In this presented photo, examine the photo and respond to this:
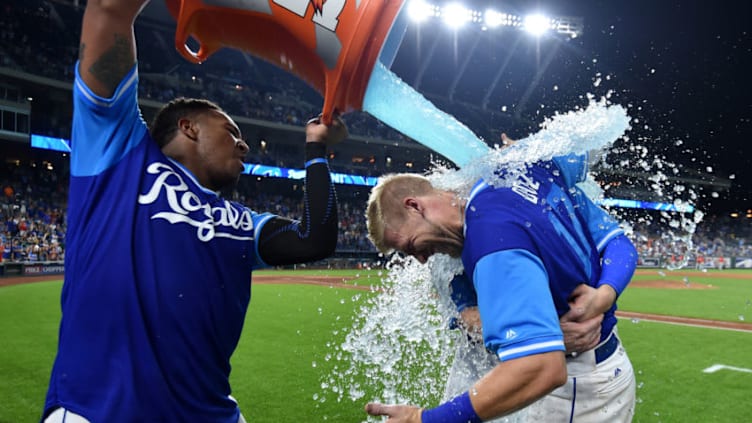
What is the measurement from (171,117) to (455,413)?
147cm

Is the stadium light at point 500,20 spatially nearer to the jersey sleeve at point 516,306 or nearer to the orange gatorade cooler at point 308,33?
the orange gatorade cooler at point 308,33

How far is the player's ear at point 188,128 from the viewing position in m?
1.92

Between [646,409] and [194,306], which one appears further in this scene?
[646,409]

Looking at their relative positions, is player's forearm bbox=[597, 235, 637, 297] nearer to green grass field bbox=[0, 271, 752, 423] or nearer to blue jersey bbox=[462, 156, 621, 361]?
blue jersey bbox=[462, 156, 621, 361]

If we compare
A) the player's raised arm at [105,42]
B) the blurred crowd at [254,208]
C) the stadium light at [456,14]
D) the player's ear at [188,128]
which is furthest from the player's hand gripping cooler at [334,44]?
the stadium light at [456,14]

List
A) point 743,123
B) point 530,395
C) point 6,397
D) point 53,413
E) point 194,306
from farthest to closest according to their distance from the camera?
1. point 743,123
2. point 6,397
3. point 194,306
4. point 53,413
5. point 530,395

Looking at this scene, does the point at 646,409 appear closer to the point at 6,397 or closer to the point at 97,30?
the point at 97,30

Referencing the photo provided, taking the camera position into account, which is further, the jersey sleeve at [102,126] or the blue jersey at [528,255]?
the jersey sleeve at [102,126]

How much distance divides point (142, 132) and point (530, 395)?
1.53 m

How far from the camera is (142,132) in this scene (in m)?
1.77

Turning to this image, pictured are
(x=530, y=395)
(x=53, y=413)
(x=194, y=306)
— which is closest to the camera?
(x=530, y=395)

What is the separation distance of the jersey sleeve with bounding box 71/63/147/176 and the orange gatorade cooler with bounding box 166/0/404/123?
0.25 m

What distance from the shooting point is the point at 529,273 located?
4.86 ft

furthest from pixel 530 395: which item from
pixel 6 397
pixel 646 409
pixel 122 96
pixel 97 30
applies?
pixel 6 397
